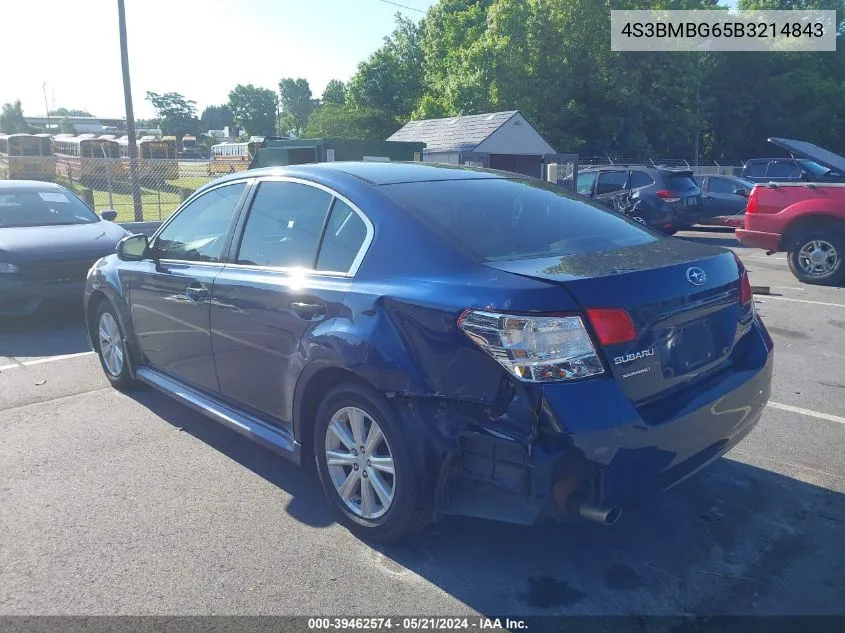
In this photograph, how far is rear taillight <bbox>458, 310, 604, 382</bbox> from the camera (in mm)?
2643

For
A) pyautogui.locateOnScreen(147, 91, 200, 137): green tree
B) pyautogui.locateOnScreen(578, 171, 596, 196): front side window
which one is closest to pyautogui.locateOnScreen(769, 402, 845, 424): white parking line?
pyautogui.locateOnScreen(578, 171, 596, 196): front side window

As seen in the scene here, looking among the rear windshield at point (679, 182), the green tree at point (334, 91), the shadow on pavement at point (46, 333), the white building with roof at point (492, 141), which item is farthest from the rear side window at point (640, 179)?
the green tree at point (334, 91)

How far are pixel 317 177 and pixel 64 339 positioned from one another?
193 inches

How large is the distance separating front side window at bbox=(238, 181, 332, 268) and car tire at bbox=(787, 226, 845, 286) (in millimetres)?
8452

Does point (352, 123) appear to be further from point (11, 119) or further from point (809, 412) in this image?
point (11, 119)

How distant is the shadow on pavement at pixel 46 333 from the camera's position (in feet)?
22.8

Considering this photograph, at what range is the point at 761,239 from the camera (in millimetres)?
10273

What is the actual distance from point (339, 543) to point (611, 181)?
14188 millimetres

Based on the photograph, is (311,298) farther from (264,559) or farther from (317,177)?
(264,559)

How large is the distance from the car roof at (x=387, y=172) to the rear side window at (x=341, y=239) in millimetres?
221

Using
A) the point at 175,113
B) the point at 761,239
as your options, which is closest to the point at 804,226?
the point at 761,239

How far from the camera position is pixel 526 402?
2.62 meters

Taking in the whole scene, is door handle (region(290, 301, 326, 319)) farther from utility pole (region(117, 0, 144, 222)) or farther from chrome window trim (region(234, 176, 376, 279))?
utility pole (region(117, 0, 144, 222))

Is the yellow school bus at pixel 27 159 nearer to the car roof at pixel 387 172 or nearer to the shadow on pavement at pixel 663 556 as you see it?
the car roof at pixel 387 172
